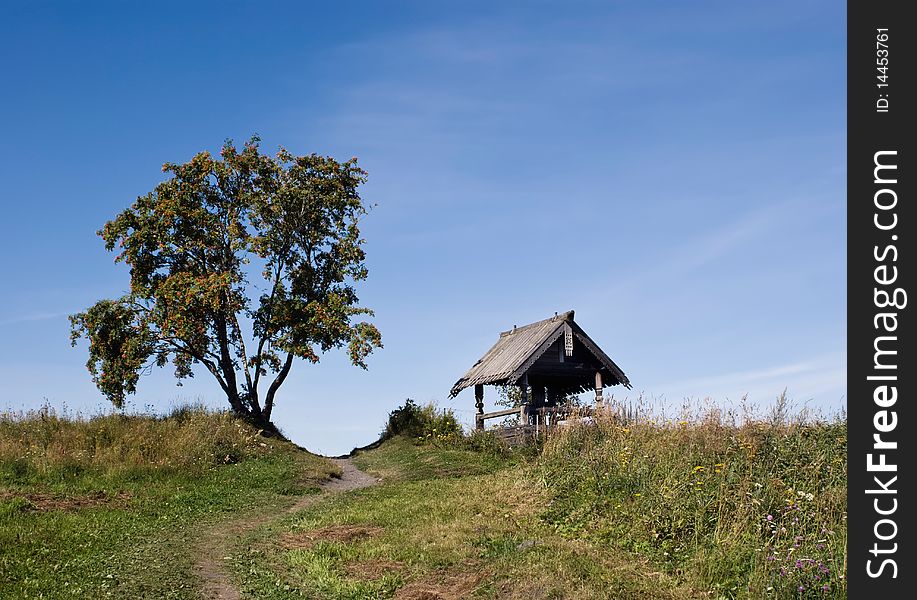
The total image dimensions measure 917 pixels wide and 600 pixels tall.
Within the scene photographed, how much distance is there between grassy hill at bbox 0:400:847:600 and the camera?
10.9 metres

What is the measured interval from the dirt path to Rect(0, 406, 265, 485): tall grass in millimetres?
4613

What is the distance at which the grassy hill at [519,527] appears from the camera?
35.9ft

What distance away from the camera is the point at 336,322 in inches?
1309

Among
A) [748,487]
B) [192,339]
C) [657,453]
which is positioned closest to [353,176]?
[192,339]

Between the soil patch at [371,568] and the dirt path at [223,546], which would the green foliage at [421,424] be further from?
the soil patch at [371,568]

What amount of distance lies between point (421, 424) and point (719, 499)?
2315cm

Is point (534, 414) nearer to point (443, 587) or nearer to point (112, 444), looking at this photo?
point (112, 444)

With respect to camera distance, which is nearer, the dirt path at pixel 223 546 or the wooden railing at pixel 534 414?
the dirt path at pixel 223 546

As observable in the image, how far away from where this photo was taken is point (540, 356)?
3194cm

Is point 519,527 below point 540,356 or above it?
below

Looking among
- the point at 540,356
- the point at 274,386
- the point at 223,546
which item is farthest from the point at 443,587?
the point at 274,386

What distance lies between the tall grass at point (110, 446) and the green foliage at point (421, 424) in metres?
7.40

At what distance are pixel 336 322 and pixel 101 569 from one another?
2023 cm

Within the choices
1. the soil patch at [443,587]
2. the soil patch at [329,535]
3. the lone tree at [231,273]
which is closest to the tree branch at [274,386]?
the lone tree at [231,273]
